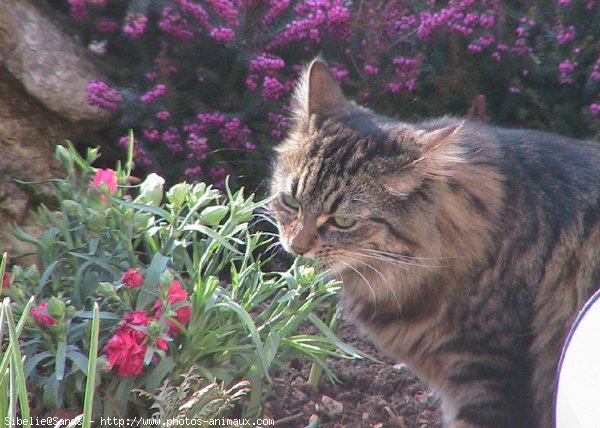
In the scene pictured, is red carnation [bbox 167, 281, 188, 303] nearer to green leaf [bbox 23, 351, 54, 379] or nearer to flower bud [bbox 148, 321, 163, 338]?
flower bud [bbox 148, 321, 163, 338]

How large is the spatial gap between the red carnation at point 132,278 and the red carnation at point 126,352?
0.13 meters

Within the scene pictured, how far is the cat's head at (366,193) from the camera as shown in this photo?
2.69m

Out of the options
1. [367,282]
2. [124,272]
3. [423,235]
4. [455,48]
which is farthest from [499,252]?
[455,48]

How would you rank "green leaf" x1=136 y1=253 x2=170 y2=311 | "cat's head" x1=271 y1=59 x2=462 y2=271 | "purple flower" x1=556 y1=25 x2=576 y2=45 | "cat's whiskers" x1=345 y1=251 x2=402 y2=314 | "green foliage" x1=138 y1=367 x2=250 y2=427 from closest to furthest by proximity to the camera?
"green foliage" x1=138 y1=367 x2=250 y2=427 → "green leaf" x1=136 y1=253 x2=170 y2=311 → "cat's head" x1=271 y1=59 x2=462 y2=271 → "cat's whiskers" x1=345 y1=251 x2=402 y2=314 → "purple flower" x1=556 y1=25 x2=576 y2=45

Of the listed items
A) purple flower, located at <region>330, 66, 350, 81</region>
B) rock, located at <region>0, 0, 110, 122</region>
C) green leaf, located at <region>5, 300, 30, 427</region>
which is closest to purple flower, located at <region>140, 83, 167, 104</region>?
rock, located at <region>0, 0, 110, 122</region>

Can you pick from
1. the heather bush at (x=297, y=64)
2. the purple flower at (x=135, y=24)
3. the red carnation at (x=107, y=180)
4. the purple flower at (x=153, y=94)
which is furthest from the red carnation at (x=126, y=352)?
the purple flower at (x=135, y=24)

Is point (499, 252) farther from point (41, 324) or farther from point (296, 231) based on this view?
point (41, 324)

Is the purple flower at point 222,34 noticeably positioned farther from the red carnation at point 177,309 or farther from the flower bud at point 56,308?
the flower bud at point 56,308

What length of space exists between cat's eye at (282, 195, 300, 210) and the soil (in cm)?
60

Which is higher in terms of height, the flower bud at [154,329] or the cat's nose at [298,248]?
the cat's nose at [298,248]

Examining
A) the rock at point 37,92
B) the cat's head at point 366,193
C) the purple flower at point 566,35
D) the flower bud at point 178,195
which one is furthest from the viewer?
the purple flower at point 566,35

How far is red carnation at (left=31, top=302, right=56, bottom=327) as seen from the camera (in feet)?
7.29

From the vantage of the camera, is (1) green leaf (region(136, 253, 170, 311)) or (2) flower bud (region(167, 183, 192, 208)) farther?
(2) flower bud (region(167, 183, 192, 208))

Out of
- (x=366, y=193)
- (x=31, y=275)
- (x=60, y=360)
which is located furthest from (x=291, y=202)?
(x=60, y=360)
